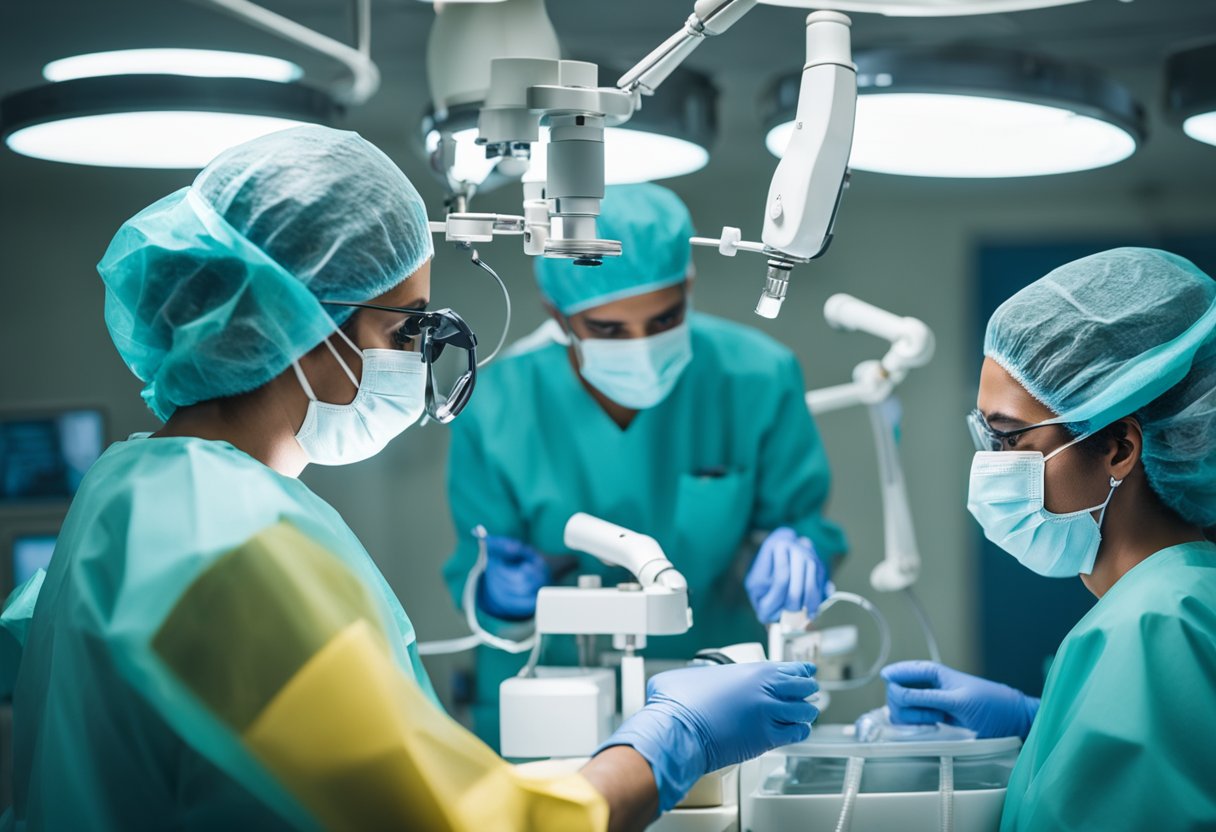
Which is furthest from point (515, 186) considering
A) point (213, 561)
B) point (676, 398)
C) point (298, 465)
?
point (213, 561)

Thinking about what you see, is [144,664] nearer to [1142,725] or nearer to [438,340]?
[438,340]

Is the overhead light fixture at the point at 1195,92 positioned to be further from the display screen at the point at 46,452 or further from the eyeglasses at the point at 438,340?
the display screen at the point at 46,452

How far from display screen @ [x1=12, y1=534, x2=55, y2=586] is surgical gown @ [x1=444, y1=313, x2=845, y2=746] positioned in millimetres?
1142

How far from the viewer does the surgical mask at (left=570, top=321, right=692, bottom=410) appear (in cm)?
214

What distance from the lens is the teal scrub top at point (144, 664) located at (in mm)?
994

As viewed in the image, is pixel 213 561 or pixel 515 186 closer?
pixel 213 561

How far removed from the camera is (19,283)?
283cm

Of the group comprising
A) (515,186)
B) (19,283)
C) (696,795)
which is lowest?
(696,795)

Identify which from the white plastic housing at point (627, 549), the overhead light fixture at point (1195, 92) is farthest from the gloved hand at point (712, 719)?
the overhead light fixture at point (1195, 92)

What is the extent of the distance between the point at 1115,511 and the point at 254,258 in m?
1.04

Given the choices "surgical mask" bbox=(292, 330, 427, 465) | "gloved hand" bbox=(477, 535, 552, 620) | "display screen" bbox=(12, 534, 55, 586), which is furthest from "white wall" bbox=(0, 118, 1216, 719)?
"surgical mask" bbox=(292, 330, 427, 465)

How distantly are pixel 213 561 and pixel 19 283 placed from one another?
2.18 m

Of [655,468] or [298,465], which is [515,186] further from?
[298,465]

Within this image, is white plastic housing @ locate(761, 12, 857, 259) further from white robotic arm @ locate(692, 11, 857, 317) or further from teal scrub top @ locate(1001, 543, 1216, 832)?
teal scrub top @ locate(1001, 543, 1216, 832)
